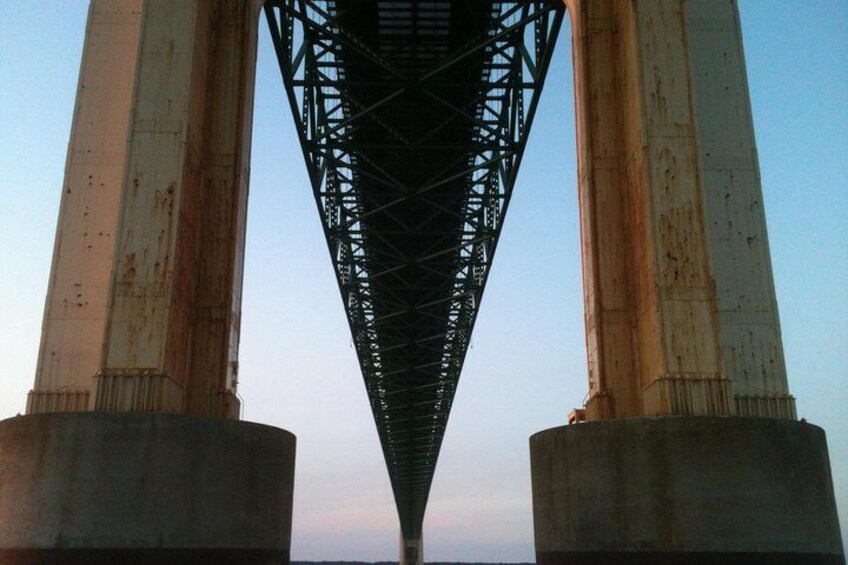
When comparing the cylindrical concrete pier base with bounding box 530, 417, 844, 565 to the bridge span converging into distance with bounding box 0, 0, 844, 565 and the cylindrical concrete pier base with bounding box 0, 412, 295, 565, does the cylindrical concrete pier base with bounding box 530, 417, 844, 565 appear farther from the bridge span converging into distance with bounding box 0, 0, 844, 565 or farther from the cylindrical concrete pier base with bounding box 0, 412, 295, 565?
the cylindrical concrete pier base with bounding box 0, 412, 295, 565

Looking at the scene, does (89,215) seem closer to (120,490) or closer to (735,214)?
(120,490)

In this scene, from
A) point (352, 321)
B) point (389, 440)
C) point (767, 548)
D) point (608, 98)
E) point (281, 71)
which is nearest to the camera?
point (767, 548)

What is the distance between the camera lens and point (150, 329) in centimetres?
993

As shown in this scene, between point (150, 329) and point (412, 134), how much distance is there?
17.1 metres

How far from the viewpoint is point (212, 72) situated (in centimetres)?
1243

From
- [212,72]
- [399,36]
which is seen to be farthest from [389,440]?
[212,72]

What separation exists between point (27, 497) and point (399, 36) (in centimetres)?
→ 1562

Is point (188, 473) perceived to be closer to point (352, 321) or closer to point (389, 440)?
point (352, 321)

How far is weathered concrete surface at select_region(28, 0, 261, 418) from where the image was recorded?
32.7ft

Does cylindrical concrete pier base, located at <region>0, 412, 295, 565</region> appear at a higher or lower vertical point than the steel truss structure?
lower

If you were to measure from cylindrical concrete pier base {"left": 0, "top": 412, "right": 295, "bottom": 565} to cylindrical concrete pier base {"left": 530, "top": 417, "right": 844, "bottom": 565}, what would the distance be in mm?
4064

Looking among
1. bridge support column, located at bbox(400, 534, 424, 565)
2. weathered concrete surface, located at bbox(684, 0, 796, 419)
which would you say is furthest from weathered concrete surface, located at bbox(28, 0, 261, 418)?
bridge support column, located at bbox(400, 534, 424, 565)

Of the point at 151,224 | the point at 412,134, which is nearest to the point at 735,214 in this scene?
the point at 151,224

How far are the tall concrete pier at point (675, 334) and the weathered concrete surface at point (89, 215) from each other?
19.0 ft
